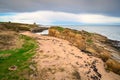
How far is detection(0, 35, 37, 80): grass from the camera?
15.2 metres

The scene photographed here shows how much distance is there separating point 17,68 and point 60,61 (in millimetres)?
4941

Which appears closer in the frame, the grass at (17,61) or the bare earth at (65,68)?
the grass at (17,61)

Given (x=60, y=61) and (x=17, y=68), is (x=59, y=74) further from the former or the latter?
(x=17, y=68)

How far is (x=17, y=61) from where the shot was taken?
1789 centimetres

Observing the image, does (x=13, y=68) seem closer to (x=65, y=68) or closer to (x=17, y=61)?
(x=17, y=61)

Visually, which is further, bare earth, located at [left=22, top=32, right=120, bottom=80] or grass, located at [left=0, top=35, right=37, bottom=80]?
bare earth, located at [left=22, top=32, right=120, bottom=80]

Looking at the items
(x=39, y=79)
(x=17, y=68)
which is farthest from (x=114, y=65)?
(x=17, y=68)

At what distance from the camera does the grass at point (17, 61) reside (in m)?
15.2

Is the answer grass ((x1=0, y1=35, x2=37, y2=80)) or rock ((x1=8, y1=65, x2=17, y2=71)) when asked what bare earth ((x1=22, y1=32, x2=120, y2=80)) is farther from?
rock ((x1=8, y1=65, x2=17, y2=71))

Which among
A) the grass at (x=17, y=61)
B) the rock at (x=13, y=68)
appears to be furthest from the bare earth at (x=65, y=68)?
the rock at (x=13, y=68)

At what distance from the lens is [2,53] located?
19.9 meters

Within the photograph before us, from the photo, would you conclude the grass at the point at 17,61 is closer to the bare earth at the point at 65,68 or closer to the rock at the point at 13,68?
the rock at the point at 13,68

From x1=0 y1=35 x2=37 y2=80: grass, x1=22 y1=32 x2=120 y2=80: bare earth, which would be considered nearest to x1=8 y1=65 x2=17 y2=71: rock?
x1=0 y1=35 x2=37 y2=80: grass

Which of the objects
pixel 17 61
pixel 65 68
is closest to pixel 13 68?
pixel 17 61
